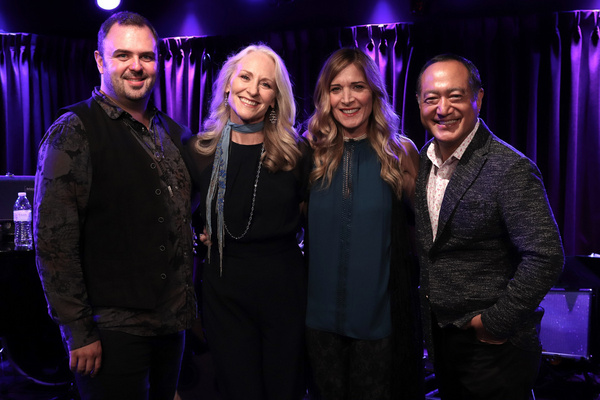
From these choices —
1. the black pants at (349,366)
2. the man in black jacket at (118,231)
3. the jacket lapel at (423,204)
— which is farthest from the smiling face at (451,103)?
the man in black jacket at (118,231)

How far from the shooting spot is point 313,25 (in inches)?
175

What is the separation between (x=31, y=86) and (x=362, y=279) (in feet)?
14.1

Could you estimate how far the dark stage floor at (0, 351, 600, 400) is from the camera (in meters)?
3.24

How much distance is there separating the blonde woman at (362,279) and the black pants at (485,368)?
9.2 inches

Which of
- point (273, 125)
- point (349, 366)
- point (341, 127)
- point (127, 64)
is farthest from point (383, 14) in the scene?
point (349, 366)

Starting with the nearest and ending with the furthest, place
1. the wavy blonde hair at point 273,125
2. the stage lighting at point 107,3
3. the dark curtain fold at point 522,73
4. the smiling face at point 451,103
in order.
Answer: the smiling face at point 451,103 < the wavy blonde hair at point 273,125 < the dark curtain fold at point 522,73 < the stage lighting at point 107,3

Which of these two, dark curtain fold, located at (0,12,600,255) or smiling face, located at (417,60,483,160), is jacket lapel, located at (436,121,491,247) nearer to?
smiling face, located at (417,60,483,160)

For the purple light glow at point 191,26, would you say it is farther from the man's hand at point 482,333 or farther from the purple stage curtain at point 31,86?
the man's hand at point 482,333

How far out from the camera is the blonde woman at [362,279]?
1.89 metres

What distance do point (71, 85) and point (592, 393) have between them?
5.03 metres

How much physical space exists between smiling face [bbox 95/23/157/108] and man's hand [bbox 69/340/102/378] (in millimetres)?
829

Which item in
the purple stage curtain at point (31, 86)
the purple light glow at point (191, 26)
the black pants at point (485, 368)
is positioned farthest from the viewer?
the purple stage curtain at point (31, 86)

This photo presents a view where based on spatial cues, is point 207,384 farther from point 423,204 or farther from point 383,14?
point 383,14

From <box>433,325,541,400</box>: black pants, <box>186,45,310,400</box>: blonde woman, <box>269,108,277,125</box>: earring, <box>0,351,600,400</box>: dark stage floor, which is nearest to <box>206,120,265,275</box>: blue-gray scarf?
<box>186,45,310,400</box>: blonde woman
